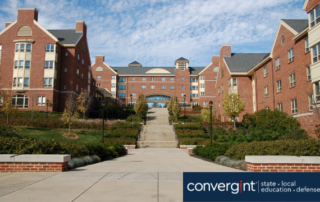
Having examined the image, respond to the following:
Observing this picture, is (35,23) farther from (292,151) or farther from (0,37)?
(292,151)

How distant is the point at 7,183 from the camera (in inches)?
270

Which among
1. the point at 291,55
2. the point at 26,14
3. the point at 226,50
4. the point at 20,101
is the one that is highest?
the point at 26,14

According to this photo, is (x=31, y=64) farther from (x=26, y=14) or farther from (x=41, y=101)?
(x=26, y=14)

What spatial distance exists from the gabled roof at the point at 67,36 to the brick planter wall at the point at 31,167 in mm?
36332

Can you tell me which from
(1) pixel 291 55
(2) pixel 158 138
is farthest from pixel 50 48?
(1) pixel 291 55

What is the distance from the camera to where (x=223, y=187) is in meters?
4.43

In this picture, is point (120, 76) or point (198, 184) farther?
point (120, 76)

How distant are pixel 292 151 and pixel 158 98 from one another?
62.7 meters

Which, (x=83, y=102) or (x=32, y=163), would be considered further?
(x=83, y=102)

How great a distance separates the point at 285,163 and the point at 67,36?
43247mm

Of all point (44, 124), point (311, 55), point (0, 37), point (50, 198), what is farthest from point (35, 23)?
point (50, 198)

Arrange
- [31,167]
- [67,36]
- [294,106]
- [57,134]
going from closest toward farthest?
[31,167] → [294,106] → [57,134] → [67,36]

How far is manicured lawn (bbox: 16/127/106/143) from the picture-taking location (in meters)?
24.6

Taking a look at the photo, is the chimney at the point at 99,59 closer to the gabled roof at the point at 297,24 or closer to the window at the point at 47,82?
the window at the point at 47,82
